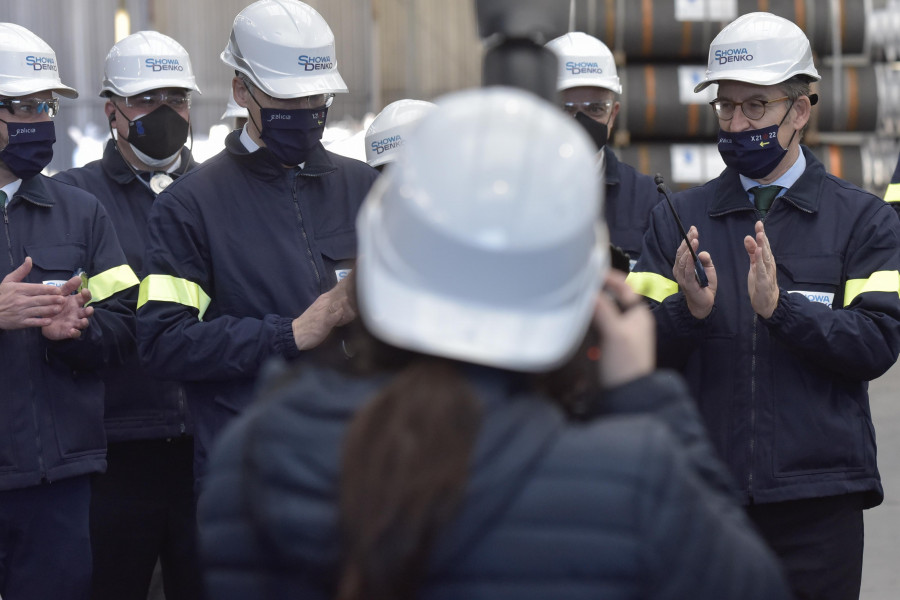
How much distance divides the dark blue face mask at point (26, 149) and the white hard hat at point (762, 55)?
197 centimetres

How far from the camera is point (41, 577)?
3.36 m

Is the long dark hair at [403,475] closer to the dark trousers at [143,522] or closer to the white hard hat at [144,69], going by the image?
the dark trousers at [143,522]

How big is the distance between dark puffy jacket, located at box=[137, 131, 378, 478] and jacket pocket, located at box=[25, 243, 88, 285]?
1.31ft

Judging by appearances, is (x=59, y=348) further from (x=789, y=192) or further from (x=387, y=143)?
(x=789, y=192)

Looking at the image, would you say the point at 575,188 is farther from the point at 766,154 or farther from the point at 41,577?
the point at 41,577

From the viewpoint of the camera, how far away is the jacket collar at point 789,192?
3207 millimetres

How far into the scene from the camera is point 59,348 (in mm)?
3348

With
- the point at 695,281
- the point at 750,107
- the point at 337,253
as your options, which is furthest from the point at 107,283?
the point at 750,107

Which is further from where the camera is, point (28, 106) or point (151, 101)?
point (151, 101)

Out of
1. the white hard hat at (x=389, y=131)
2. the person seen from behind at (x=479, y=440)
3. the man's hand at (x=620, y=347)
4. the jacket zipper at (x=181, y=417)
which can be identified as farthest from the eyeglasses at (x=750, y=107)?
the person seen from behind at (x=479, y=440)

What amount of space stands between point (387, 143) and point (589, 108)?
2.59 ft

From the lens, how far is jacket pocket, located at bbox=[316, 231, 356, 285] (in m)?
3.24

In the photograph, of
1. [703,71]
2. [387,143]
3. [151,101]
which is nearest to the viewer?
[151,101]

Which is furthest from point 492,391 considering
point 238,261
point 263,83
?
point 263,83
